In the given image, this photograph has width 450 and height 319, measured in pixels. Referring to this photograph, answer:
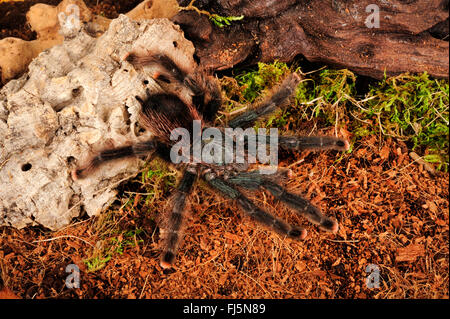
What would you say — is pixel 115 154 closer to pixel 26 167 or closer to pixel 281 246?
pixel 26 167

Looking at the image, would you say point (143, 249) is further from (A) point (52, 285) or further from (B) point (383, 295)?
(B) point (383, 295)

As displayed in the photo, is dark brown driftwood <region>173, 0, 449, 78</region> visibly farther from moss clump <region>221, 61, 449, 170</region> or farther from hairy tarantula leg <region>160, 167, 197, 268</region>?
hairy tarantula leg <region>160, 167, 197, 268</region>

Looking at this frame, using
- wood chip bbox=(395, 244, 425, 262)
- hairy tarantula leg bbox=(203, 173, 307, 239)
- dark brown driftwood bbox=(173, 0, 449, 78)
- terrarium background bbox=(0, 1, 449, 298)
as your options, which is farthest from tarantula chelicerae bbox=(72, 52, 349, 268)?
wood chip bbox=(395, 244, 425, 262)

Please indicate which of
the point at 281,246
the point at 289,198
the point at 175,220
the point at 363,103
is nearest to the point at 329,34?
the point at 363,103

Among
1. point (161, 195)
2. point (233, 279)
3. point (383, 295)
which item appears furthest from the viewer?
point (161, 195)

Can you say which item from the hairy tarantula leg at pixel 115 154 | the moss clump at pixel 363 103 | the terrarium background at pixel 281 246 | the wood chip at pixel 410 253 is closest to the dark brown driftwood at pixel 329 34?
the moss clump at pixel 363 103

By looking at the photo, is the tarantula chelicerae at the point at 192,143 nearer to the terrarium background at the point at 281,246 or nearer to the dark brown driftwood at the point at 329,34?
the terrarium background at the point at 281,246

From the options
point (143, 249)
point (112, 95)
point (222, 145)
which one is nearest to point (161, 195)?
point (143, 249)
